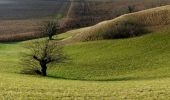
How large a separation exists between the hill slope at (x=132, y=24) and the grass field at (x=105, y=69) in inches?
140

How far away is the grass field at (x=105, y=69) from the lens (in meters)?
27.4

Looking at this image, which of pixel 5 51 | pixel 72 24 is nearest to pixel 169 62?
pixel 5 51

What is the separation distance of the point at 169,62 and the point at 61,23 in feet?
198

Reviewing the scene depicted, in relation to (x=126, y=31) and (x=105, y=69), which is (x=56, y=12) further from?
(x=105, y=69)

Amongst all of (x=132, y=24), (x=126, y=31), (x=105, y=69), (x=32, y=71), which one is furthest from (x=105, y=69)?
(x=132, y=24)

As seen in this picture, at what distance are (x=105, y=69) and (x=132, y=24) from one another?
20.5 m

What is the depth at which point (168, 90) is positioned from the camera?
26766mm

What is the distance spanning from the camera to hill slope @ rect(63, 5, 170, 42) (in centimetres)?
6881

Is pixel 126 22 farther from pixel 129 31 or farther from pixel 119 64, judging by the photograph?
pixel 119 64

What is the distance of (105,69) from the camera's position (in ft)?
170

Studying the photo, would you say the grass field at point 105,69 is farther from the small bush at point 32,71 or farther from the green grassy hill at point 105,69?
the small bush at point 32,71

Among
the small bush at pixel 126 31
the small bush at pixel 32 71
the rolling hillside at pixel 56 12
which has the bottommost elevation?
the small bush at pixel 32 71

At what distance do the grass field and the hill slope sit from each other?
3.55 m

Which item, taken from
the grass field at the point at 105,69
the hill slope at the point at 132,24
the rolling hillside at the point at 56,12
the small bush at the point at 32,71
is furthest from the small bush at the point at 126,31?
the rolling hillside at the point at 56,12
